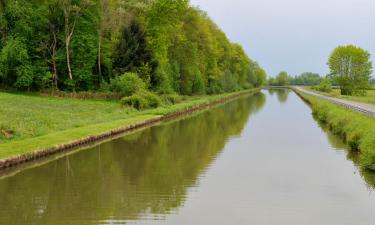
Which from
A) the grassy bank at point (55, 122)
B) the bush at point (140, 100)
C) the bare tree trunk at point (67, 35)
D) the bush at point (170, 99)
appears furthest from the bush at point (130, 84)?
the bare tree trunk at point (67, 35)

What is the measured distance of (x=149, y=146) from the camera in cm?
2525

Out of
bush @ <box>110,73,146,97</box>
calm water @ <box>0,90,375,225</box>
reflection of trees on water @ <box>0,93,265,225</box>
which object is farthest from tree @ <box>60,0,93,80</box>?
calm water @ <box>0,90,375,225</box>

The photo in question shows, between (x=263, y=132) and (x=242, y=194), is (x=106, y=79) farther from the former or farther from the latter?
(x=242, y=194)

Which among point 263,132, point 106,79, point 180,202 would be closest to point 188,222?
point 180,202

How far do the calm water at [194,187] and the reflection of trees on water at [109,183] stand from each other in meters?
0.03

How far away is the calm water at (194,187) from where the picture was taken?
12234mm

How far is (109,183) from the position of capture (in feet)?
52.7

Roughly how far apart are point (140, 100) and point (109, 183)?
26.7 meters

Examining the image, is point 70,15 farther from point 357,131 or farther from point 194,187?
point 194,187

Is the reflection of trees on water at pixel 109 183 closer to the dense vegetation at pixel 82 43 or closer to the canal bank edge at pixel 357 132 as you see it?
the canal bank edge at pixel 357 132

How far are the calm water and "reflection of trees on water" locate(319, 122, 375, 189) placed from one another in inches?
4.1

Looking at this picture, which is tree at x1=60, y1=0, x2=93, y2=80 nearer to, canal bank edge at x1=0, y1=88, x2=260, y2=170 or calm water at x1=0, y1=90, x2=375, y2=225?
canal bank edge at x1=0, y1=88, x2=260, y2=170

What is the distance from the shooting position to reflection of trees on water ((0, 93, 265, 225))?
1244 cm

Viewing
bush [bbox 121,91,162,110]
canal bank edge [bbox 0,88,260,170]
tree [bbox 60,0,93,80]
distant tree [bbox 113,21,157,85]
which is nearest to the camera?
canal bank edge [bbox 0,88,260,170]
